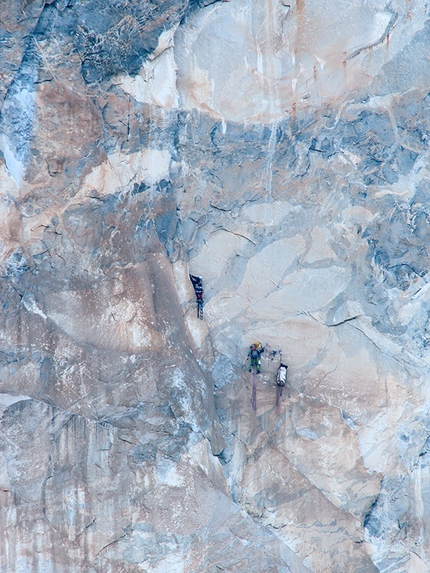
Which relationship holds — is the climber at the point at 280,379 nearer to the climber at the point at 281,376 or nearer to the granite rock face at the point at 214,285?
the climber at the point at 281,376

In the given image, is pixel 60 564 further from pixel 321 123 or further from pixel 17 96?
pixel 321 123

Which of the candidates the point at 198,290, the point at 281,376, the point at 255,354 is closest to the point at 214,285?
the point at 198,290

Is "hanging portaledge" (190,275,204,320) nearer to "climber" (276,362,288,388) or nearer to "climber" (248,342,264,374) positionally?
"climber" (248,342,264,374)

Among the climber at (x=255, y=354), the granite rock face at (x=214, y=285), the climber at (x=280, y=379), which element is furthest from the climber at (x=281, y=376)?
the climber at (x=255, y=354)

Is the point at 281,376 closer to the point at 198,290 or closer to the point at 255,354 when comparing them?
the point at 255,354

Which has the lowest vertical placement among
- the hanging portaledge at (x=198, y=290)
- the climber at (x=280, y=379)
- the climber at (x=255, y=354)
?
the climber at (x=280, y=379)

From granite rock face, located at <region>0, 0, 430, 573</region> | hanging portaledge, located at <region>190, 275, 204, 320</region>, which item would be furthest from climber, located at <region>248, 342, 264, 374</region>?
hanging portaledge, located at <region>190, 275, 204, 320</region>
